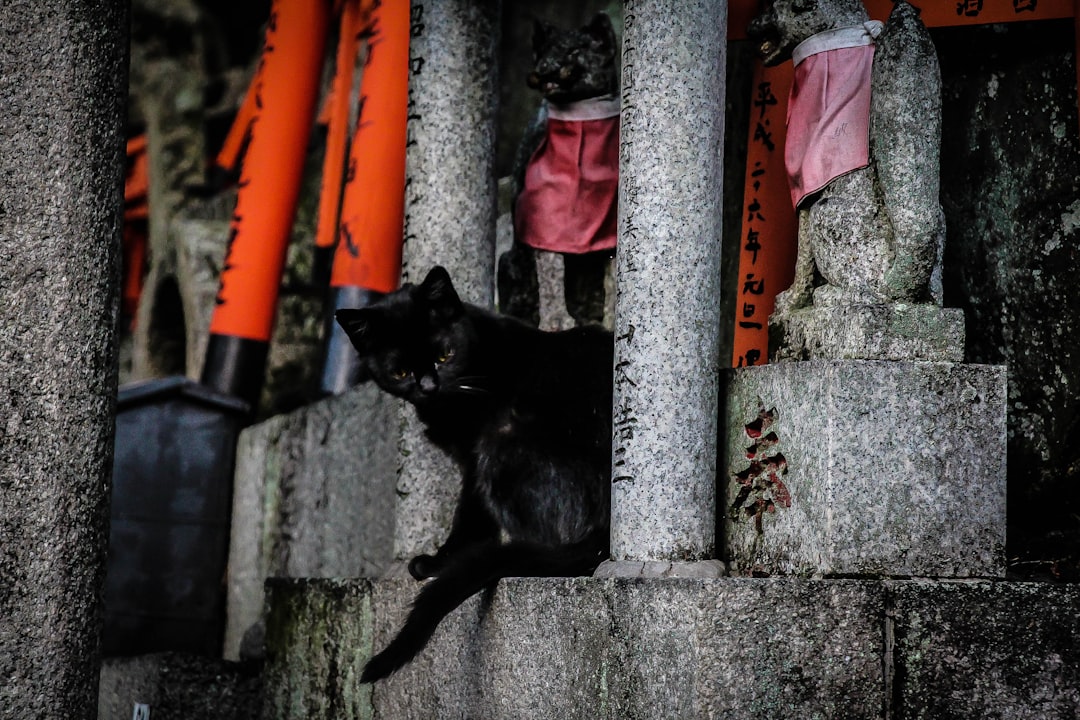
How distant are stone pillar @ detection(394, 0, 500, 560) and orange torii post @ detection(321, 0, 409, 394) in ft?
6.05

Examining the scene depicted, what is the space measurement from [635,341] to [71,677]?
1.98 metres

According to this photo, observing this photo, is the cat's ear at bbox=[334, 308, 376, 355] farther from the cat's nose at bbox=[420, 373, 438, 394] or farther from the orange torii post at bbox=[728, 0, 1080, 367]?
the orange torii post at bbox=[728, 0, 1080, 367]

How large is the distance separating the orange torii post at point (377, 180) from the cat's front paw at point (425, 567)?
108 inches

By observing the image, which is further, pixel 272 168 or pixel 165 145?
pixel 165 145

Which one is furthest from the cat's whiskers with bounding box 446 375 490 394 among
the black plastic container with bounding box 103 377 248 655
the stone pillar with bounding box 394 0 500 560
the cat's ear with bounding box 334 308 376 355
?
the black plastic container with bounding box 103 377 248 655

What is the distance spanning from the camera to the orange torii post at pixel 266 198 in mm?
8219

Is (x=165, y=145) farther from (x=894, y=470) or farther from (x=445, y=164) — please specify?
(x=894, y=470)

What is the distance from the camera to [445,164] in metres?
5.24

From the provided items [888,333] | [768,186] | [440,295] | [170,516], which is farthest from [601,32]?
[170,516]

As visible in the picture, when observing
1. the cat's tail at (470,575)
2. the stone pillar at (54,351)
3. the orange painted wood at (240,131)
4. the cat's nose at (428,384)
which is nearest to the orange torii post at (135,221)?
the orange painted wood at (240,131)

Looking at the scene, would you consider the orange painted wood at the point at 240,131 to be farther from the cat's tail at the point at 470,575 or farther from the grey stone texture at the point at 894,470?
the grey stone texture at the point at 894,470

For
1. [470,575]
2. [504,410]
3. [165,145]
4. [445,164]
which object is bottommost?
[470,575]

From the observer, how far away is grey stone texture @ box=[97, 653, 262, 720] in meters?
5.84

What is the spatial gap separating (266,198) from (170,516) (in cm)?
215
